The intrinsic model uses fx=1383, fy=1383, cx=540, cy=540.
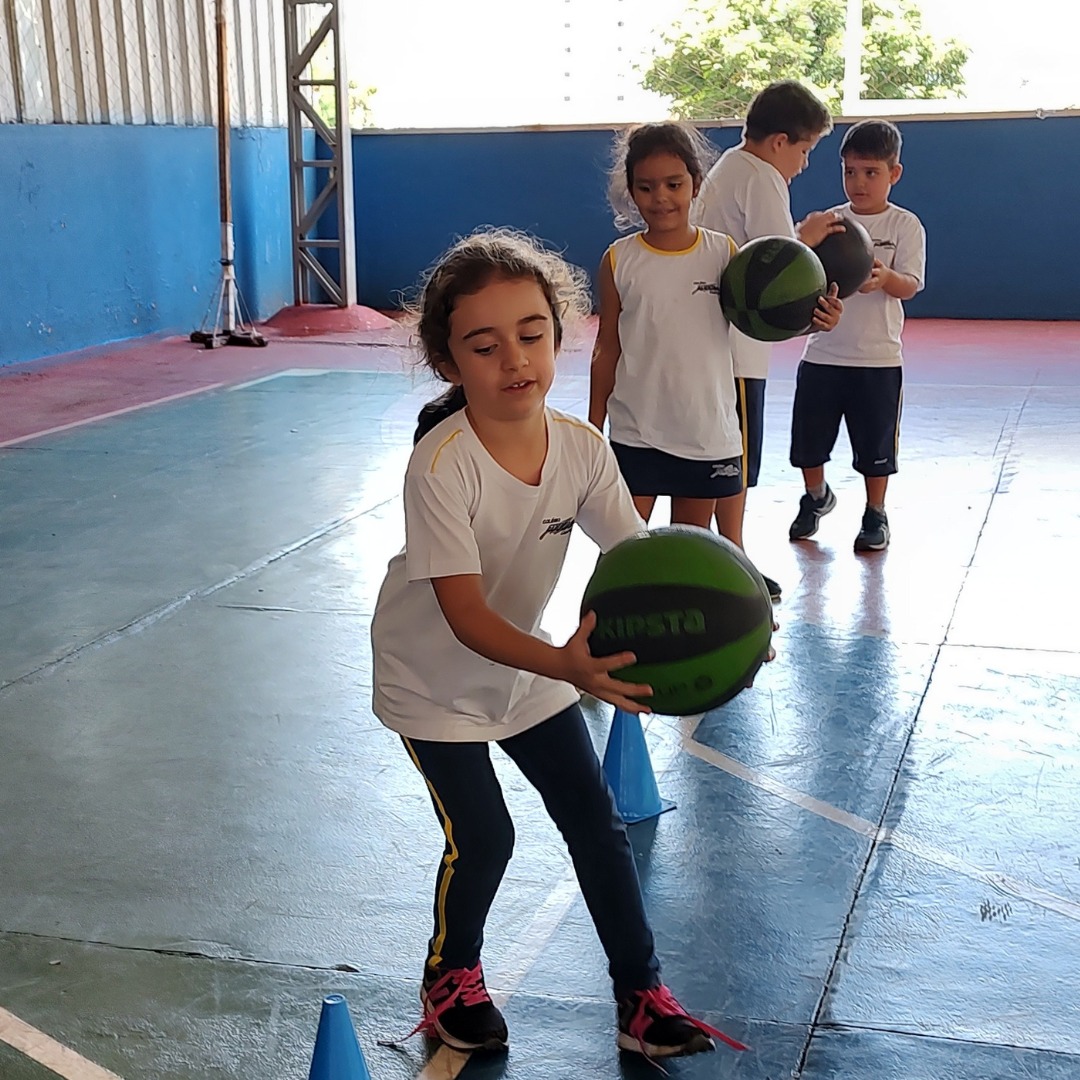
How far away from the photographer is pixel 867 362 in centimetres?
573

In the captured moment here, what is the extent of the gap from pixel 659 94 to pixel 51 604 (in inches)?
682

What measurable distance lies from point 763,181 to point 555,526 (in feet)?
9.35

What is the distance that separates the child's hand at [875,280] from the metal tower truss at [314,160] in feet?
33.8

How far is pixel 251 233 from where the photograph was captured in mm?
14758

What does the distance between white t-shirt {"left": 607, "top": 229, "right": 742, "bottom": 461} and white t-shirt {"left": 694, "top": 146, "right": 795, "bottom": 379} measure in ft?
1.68

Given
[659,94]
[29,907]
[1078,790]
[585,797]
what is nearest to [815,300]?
[1078,790]

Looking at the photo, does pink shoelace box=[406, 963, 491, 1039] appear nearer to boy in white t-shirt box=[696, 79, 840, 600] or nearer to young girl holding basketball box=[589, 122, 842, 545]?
young girl holding basketball box=[589, 122, 842, 545]

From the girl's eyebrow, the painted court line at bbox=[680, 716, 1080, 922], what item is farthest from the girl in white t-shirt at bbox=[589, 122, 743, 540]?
the girl's eyebrow

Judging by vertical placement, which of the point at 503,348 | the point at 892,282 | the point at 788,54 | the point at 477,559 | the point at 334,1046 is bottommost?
the point at 334,1046

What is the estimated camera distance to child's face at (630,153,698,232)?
4.06 m

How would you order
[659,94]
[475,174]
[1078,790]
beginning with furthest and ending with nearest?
[659,94]
[475,174]
[1078,790]

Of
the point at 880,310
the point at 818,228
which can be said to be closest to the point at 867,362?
the point at 880,310

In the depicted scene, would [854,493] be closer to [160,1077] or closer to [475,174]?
[160,1077]

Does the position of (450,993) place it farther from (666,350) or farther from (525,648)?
(666,350)
